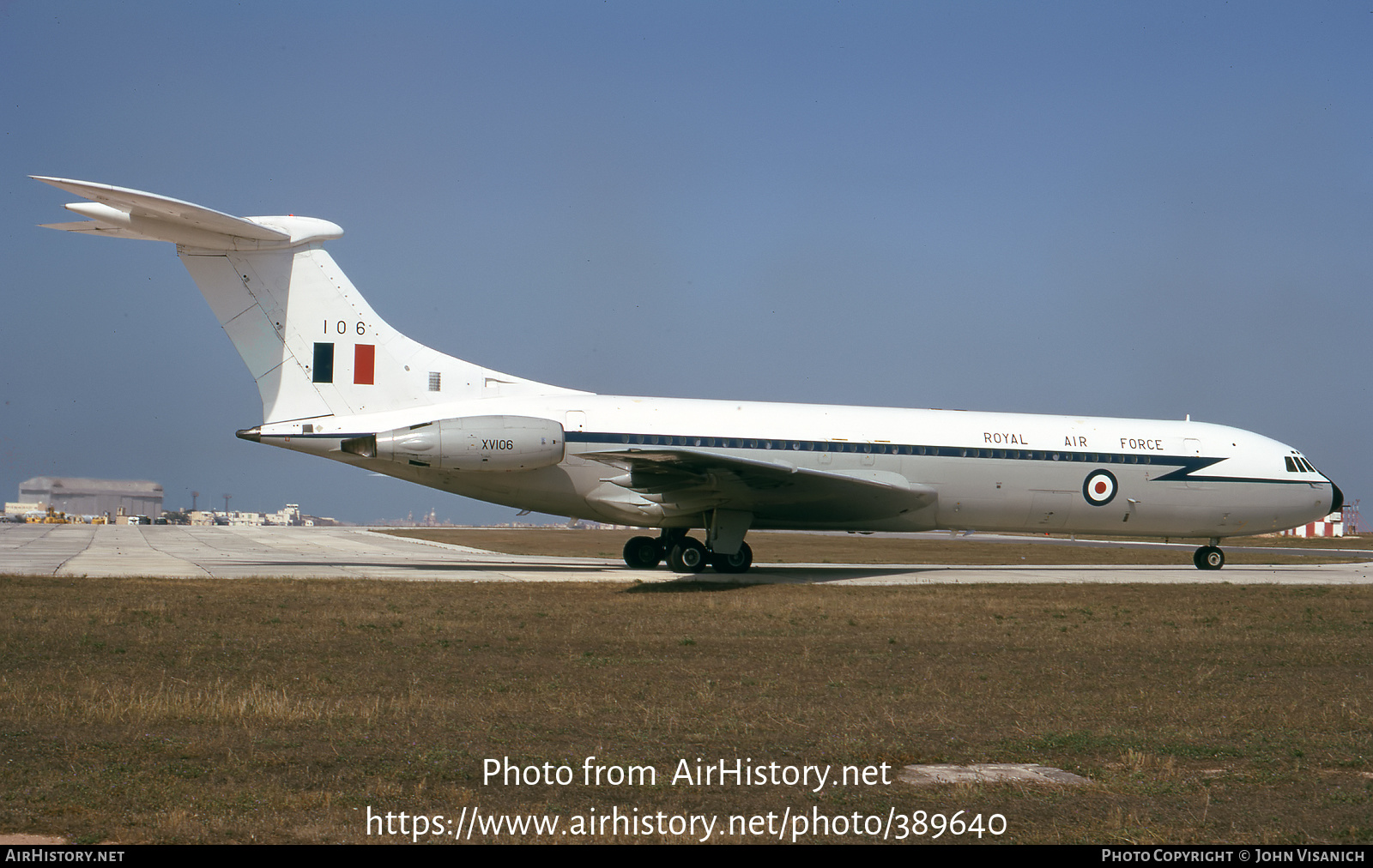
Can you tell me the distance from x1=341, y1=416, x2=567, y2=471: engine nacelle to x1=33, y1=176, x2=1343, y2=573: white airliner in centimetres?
4

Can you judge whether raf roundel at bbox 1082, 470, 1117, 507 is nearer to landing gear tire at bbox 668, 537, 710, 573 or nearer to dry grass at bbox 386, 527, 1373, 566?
dry grass at bbox 386, 527, 1373, 566

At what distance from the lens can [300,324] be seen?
895 inches

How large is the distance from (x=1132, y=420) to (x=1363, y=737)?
61.9 ft

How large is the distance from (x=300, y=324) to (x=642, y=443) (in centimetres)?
773

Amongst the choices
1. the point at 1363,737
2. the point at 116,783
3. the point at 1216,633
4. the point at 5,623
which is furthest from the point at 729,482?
the point at 116,783

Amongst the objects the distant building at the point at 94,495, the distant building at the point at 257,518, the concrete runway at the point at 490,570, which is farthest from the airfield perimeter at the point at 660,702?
the distant building at the point at 94,495

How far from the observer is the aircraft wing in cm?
2031

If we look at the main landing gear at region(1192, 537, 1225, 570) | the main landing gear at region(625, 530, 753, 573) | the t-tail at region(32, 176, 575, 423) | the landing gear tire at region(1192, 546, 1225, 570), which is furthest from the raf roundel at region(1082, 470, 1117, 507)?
the t-tail at region(32, 176, 575, 423)

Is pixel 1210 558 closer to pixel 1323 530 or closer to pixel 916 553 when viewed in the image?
pixel 916 553

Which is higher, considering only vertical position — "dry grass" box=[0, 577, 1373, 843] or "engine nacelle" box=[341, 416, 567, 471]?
"engine nacelle" box=[341, 416, 567, 471]

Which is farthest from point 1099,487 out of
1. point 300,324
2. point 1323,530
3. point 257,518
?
point 257,518

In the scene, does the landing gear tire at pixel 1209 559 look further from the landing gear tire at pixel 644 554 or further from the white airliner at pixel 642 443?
the landing gear tire at pixel 644 554
